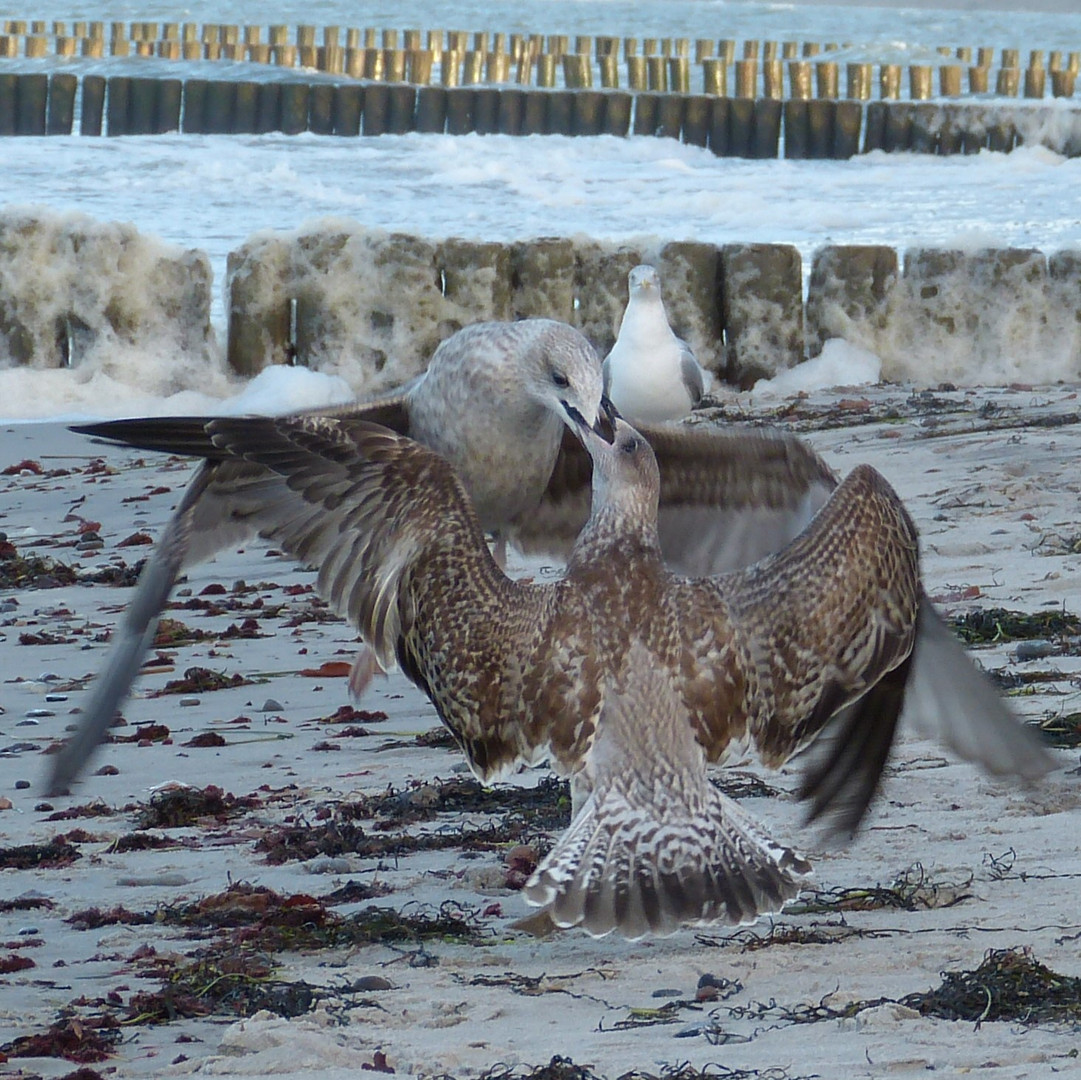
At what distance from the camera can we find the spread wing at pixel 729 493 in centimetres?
448

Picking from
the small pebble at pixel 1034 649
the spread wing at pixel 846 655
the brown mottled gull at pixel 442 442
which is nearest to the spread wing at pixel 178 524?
the brown mottled gull at pixel 442 442

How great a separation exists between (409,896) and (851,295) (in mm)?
7582

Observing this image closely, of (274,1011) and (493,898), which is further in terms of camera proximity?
(493,898)

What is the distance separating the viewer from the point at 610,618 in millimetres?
3506

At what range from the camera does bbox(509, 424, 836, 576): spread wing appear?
4.48m

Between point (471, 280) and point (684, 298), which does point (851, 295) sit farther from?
point (471, 280)

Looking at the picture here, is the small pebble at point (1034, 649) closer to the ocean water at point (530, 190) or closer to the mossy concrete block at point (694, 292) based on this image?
the mossy concrete block at point (694, 292)

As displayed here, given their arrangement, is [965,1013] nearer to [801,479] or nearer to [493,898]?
[493,898]

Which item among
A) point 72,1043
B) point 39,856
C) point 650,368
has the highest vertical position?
point 650,368

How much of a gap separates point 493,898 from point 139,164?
20018 mm

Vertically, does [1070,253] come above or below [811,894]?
above

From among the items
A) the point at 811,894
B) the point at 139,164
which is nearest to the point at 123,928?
the point at 811,894

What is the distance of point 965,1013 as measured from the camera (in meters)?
2.91

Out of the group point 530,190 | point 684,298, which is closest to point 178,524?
point 684,298
